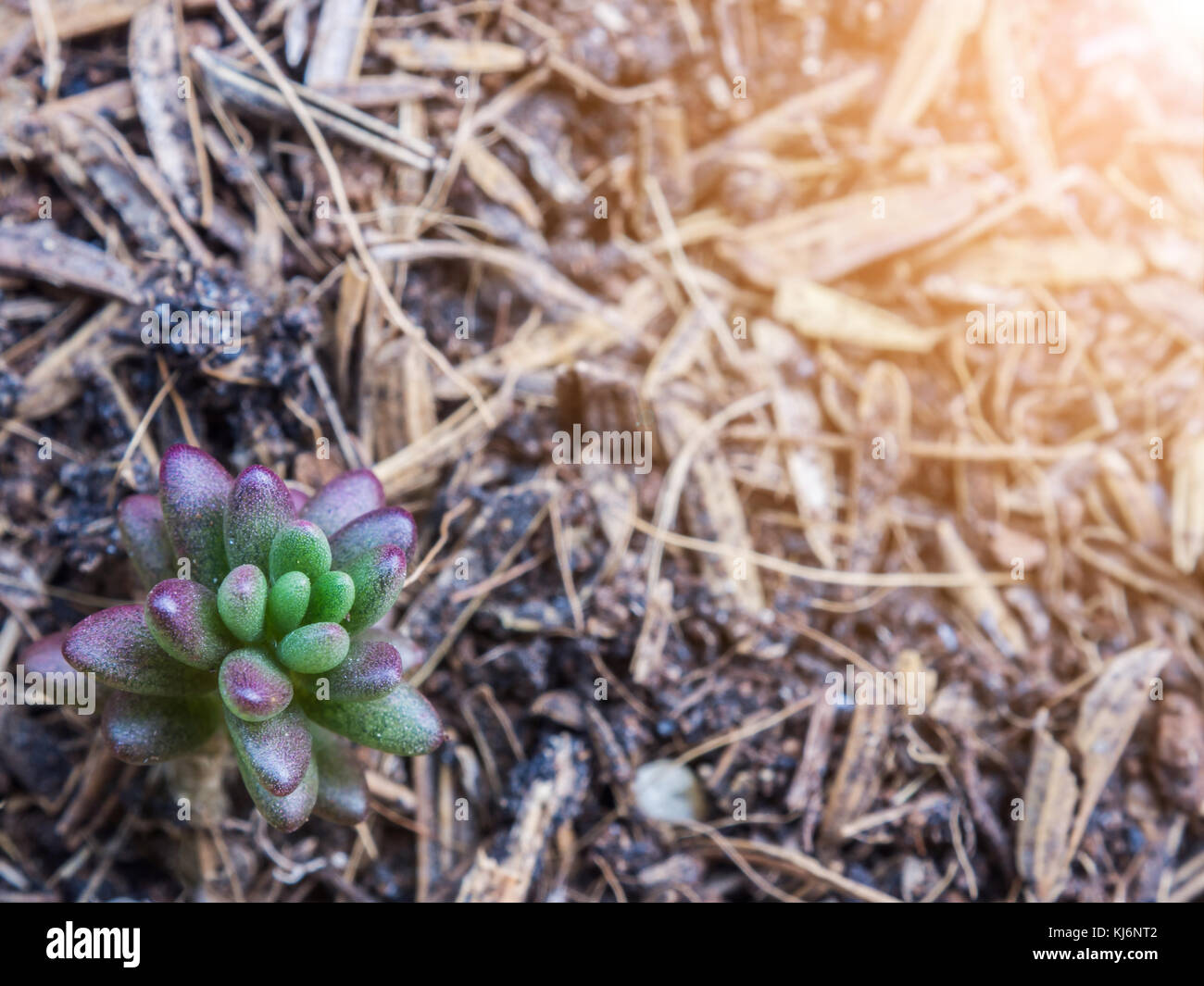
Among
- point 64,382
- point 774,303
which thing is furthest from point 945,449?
point 64,382

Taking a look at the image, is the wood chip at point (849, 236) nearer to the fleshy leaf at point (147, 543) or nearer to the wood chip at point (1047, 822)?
the wood chip at point (1047, 822)

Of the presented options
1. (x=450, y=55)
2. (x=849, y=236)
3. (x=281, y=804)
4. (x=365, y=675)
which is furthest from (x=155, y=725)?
(x=849, y=236)

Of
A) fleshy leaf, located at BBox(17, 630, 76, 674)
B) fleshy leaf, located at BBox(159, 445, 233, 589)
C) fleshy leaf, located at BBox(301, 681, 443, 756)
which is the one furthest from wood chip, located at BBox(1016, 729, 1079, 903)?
fleshy leaf, located at BBox(17, 630, 76, 674)

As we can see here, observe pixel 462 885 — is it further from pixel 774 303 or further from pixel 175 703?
pixel 774 303

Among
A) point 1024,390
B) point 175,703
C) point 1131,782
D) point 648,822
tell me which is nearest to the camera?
point 175,703

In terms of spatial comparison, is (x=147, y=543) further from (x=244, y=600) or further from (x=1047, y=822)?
(x=1047, y=822)
